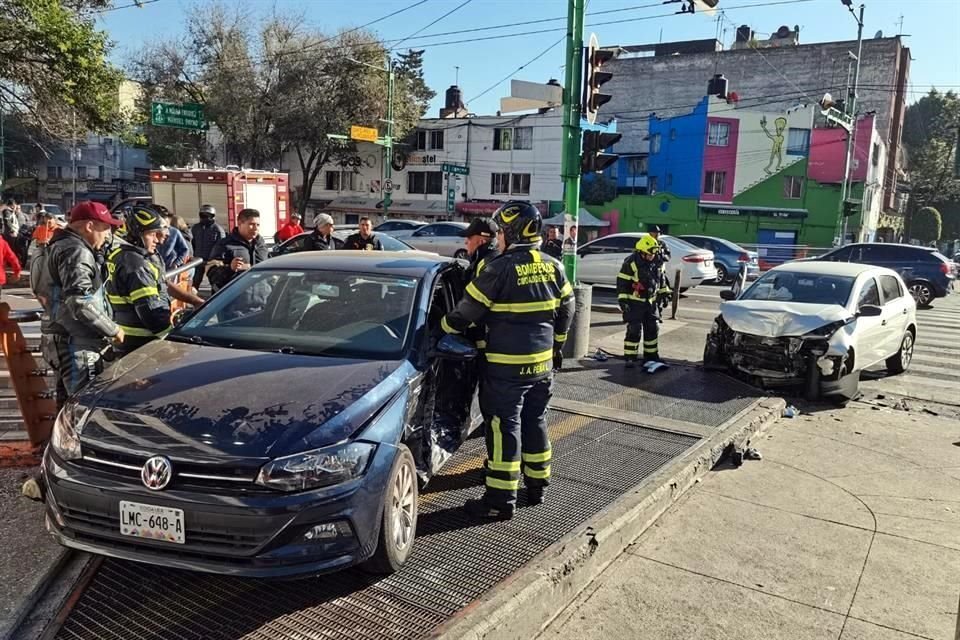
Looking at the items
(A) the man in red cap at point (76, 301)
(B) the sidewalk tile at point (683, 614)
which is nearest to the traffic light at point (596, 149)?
(A) the man in red cap at point (76, 301)

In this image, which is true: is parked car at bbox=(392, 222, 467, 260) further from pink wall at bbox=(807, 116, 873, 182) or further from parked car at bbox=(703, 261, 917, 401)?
pink wall at bbox=(807, 116, 873, 182)

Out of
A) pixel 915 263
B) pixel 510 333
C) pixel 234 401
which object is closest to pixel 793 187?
pixel 915 263

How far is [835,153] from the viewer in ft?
123

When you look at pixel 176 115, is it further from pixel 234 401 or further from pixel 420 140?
pixel 234 401

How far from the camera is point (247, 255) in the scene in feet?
26.1

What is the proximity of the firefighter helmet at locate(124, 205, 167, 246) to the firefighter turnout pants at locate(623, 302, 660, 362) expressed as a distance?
18.7 ft

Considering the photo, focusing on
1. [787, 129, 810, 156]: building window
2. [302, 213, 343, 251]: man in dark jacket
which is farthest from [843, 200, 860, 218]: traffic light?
[302, 213, 343, 251]: man in dark jacket

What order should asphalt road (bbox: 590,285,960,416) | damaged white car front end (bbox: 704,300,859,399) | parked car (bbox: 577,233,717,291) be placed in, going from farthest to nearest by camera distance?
parked car (bbox: 577,233,717,291)
asphalt road (bbox: 590,285,960,416)
damaged white car front end (bbox: 704,300,859,399)

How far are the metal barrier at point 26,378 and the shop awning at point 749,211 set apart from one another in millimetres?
37792

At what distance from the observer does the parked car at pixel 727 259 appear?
21.2 m

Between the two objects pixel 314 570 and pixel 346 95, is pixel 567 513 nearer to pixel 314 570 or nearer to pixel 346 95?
pixel 314 570

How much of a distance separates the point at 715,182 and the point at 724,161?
118 centimetres

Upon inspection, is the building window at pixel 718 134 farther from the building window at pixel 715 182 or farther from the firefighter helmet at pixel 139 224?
the firefighter helmet at pixel 139 224

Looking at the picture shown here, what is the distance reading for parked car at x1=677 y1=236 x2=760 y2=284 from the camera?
21.2m
